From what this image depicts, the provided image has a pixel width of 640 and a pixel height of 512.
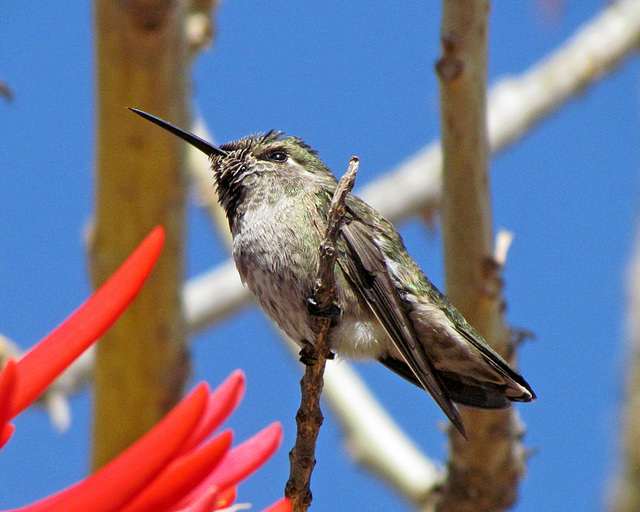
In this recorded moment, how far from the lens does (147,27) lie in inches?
84.6

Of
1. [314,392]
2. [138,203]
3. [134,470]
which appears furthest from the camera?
[138,203]

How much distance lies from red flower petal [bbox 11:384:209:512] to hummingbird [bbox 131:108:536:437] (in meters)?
0.80

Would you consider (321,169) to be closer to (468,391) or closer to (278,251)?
(278,251)

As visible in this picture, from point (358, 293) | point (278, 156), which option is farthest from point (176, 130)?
point (358, 293)

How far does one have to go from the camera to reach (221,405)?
1.48 meters

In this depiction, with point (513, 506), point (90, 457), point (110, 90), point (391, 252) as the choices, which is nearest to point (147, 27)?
point (110, 90)

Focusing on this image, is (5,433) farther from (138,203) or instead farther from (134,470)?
(138,203)

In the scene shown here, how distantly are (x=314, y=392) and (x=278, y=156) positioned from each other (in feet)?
3.47

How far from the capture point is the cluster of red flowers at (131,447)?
1112 mm

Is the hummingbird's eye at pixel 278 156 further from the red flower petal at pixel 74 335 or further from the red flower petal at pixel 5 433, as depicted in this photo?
the red flower petal at pixel 5 433

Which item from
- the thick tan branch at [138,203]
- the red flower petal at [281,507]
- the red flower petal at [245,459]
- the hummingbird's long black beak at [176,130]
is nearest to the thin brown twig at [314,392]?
the red flower petal at [245,459]

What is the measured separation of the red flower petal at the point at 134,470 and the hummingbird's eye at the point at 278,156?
54.4 inches

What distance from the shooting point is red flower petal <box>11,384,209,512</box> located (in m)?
1.10

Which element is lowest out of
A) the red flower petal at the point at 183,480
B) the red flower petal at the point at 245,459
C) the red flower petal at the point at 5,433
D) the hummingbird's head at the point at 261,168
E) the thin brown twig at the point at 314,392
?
the red flower petal at the point at 5,433
